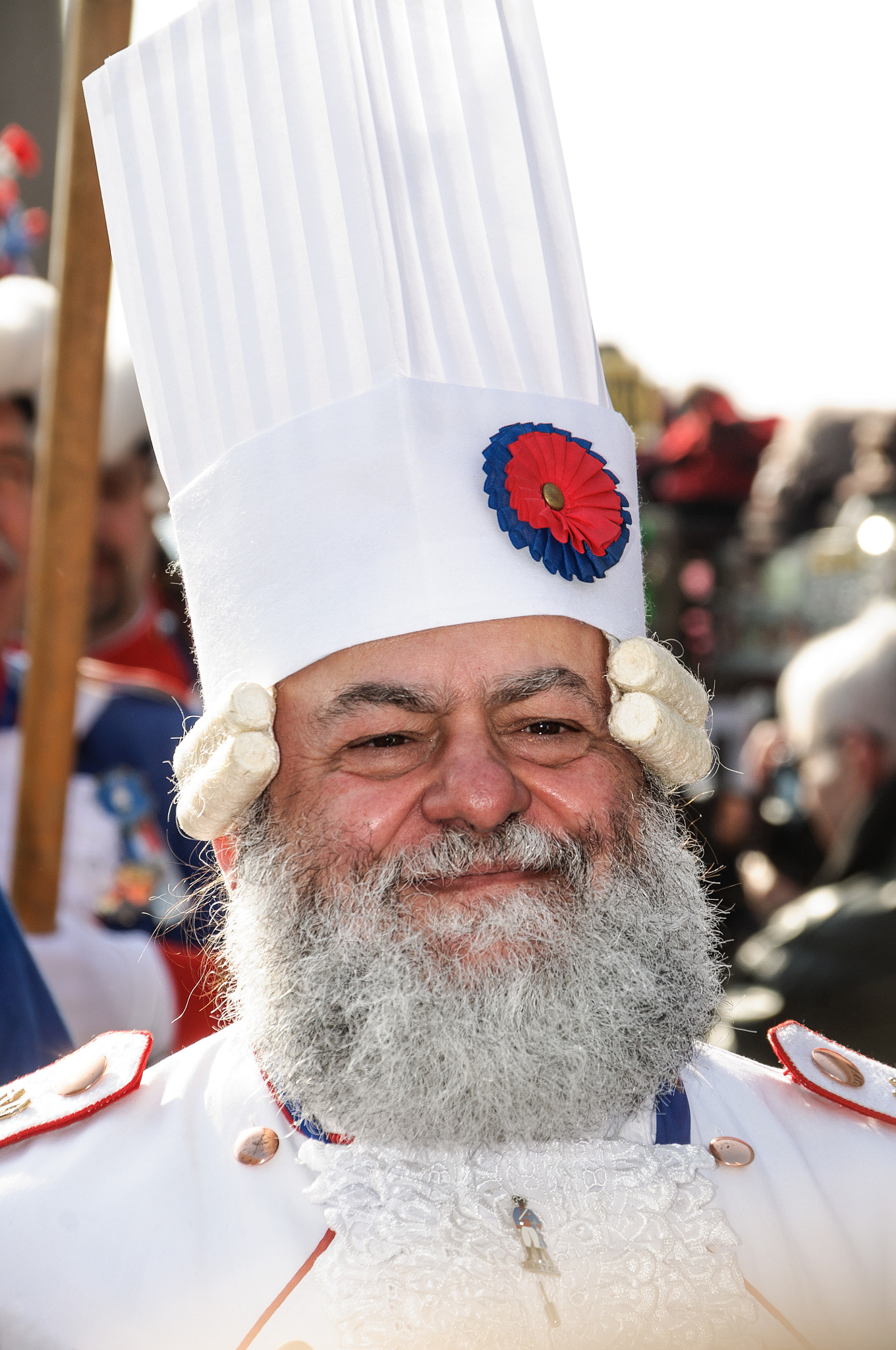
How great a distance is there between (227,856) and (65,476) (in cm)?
93

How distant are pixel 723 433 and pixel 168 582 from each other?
271 centimetres

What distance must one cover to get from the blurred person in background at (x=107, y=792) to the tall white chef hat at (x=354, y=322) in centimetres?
119

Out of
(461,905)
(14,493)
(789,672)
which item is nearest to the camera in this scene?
(461,905)

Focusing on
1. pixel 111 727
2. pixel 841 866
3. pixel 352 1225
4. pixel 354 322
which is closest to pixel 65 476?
pixel 354 322

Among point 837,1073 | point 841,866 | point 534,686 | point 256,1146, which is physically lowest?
point 841,866

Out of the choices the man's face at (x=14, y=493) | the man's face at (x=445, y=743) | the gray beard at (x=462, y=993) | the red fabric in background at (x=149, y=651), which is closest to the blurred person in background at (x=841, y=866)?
the gray beard at (x=462, y=993)

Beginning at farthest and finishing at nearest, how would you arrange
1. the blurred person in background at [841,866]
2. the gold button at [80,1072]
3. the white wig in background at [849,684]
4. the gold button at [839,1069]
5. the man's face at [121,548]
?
the white wig in background at [849,684]
the man's face at [121,548]
the blurred person in background at [841,866]
the gold button at [839,1069]
the gold button at [80,1072]

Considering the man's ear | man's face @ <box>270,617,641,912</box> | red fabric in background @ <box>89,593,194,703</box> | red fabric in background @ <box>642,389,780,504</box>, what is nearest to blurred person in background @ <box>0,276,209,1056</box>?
red fabric in background @ <box>89,593,194,703</box>

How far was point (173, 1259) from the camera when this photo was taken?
148cm

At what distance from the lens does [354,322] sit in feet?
5.51

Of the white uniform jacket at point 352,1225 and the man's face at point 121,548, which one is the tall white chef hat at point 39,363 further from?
the white uniform jacket at point 352,1225

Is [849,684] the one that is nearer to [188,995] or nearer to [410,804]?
[188,995]

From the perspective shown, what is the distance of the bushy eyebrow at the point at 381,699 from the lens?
1.59m

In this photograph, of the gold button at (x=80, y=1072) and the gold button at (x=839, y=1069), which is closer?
the gold button at (x=80, y=1072)
